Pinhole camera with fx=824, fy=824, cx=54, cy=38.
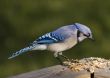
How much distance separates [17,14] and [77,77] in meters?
12.0

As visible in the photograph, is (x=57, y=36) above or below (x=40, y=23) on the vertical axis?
below

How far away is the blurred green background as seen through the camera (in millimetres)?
19562

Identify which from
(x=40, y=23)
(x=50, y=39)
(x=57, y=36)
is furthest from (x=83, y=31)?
(x=40, y=23)

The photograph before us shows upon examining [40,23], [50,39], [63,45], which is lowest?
[63,45]

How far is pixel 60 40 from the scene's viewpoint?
9.52 meters

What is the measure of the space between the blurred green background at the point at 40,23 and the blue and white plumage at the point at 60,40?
974 cm

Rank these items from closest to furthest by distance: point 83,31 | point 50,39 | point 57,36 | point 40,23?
point 83,31 → point 57,36 → point 50,39 → point 40,23

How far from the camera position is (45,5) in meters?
20.3

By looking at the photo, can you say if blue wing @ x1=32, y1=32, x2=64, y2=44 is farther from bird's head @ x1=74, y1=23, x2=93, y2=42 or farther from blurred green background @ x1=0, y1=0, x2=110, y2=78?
blurred green background @ x1=0, y1=0, x2=110, y2=78

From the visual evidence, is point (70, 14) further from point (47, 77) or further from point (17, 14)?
point (47, 77)

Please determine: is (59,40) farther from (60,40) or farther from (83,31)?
(83,31)

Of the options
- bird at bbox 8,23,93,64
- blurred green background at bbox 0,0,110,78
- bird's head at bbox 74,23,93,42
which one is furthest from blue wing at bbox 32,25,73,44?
blurred green background at bbox 0,0,110,78

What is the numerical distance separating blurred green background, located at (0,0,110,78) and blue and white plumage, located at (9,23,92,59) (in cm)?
974

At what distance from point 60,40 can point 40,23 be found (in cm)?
1051
